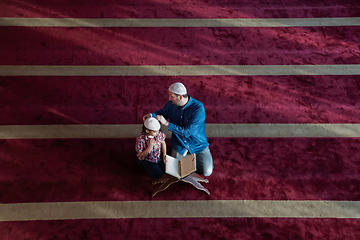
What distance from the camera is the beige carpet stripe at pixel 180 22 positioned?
4.18 meters

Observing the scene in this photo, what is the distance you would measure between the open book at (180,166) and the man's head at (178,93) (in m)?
0.49

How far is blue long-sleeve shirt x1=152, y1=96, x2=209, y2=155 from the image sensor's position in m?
2.54

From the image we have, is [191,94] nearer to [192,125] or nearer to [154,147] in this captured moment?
[192,125]

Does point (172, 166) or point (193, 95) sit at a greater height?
point (193, 95)

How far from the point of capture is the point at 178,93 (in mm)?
2436

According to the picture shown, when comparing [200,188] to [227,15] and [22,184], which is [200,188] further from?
[227,15]

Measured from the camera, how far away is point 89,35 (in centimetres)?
406

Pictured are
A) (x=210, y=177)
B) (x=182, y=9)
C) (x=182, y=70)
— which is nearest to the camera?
(x=210, y=177)

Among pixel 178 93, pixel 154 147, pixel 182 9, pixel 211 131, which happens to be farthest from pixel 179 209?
pixel 182 9

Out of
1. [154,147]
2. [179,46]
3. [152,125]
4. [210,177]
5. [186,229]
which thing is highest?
[179,46]

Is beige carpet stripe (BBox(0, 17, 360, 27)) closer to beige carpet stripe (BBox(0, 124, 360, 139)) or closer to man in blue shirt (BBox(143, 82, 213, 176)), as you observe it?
beige carpet stripe (BBox(0, 124, 360, 139))

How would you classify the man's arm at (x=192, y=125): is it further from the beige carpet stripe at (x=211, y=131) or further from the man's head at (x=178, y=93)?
the beige carpet stripe at (x=211, y=131)

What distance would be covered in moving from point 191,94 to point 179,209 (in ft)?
4.81

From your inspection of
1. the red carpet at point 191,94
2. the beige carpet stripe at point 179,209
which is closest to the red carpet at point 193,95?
the red carpet at point 191,94
